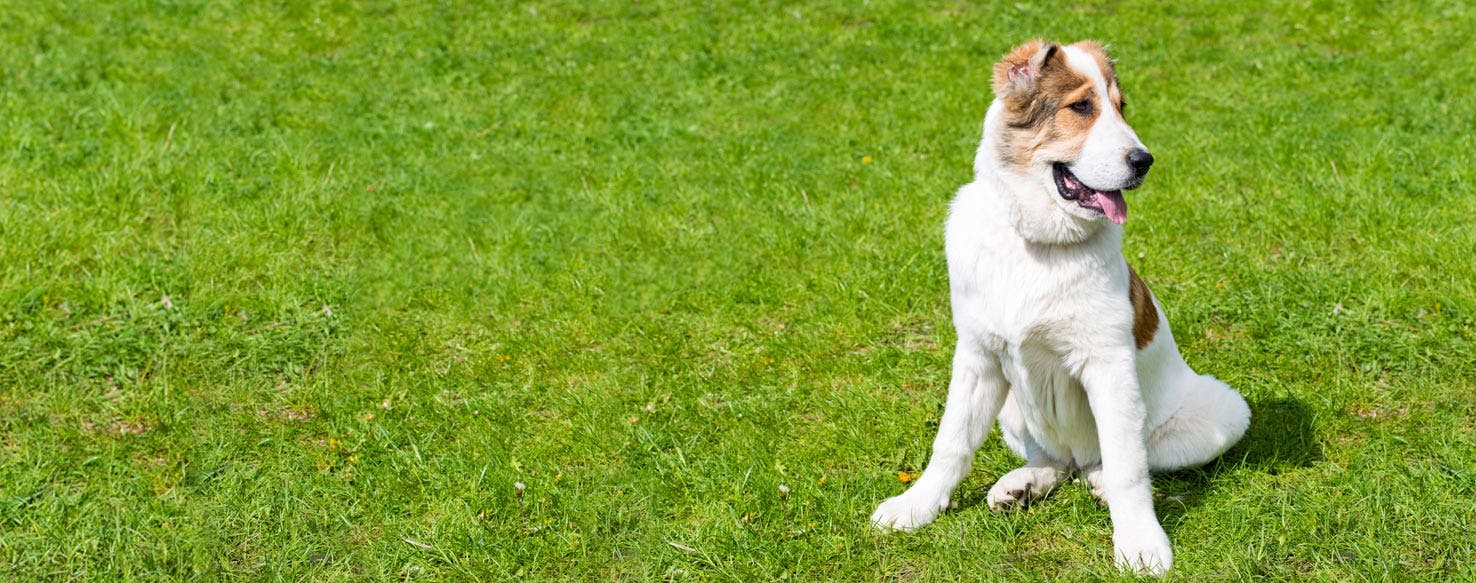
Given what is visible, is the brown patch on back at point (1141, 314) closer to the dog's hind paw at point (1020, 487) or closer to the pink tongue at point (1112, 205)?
the pink tongue at point (1112, 205)

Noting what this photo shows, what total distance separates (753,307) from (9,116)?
524 cm

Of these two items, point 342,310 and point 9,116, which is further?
point 9,116

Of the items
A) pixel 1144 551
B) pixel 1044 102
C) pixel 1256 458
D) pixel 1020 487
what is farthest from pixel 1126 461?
pixel 1044 102

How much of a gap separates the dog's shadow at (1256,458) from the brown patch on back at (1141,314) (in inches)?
25.3

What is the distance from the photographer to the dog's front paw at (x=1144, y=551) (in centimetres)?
400

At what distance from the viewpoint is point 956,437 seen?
435 centimetres

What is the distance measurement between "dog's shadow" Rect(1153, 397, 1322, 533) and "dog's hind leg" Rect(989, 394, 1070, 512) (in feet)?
1.29

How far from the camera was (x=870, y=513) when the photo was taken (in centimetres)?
454

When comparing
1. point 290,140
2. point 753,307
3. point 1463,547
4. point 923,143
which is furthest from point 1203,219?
point 290,140

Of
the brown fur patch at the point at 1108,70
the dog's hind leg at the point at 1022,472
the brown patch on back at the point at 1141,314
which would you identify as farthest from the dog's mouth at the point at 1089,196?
the dog's hind leg at the point at 1022,472

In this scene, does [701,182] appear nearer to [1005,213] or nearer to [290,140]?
[290,140]

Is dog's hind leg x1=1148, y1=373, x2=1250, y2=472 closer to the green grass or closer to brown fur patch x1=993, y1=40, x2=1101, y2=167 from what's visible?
the green grass

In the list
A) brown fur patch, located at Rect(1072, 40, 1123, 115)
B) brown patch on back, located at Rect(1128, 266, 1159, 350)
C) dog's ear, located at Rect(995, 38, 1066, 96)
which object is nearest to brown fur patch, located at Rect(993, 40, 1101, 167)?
dog's ear, located at Rect(995, 38, 1066, 96)

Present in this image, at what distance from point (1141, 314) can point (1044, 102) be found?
88cm
